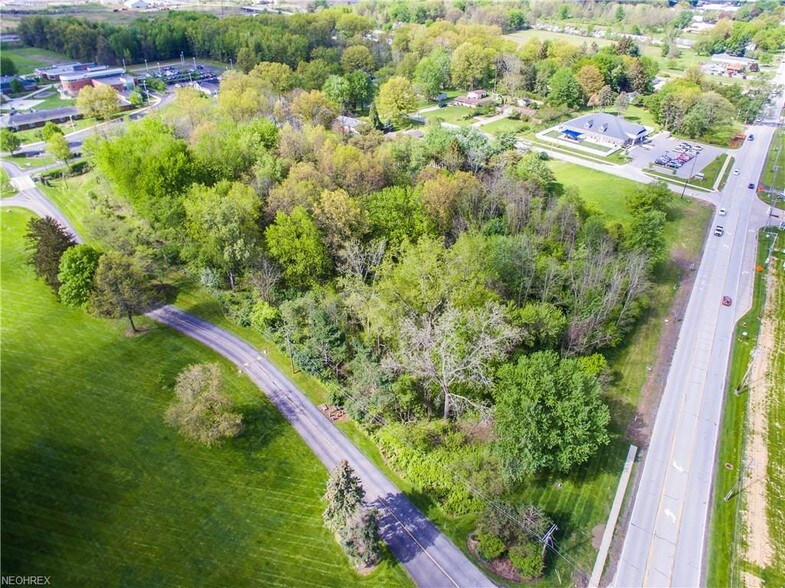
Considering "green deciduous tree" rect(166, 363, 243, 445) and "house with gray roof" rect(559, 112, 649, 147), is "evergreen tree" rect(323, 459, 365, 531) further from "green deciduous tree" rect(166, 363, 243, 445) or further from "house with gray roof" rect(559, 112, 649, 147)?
"house with gray roof" rect(559, 112, 649, 147)

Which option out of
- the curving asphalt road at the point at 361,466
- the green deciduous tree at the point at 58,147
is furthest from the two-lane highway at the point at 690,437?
the green deciduous tree at the point at 58,147

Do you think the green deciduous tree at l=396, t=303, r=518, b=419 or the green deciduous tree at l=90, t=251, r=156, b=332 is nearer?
the green deciduous tree at l=396, t=303, r=518, b=419

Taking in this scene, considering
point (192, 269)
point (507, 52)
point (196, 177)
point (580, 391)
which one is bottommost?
point (192, 269)

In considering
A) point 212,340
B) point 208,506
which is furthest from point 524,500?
point 212,340

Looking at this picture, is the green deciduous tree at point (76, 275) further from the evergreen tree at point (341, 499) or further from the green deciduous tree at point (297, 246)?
the evergreen tree at point (341, 499)

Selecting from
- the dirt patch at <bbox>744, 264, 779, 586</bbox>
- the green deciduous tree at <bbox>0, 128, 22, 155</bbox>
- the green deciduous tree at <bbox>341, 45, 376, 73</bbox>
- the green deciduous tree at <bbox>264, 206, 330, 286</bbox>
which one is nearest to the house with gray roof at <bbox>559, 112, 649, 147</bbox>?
the dirt patch at <bbox>744, 264, 779, 586</bbox>

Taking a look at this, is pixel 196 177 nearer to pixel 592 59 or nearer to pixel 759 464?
pixel 759 464
